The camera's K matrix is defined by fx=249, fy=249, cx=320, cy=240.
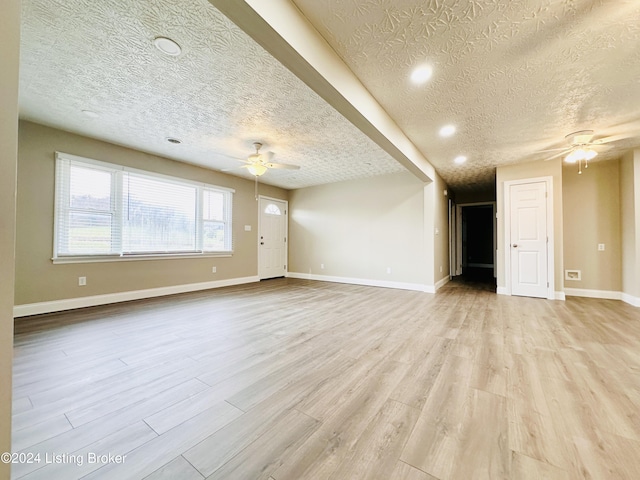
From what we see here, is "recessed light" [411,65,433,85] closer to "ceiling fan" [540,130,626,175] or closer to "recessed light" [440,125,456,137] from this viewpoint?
"recessed light" [440,125,456,137]

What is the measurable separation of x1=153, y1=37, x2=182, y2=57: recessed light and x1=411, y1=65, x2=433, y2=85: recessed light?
1972mm

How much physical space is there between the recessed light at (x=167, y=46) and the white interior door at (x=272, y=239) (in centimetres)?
447

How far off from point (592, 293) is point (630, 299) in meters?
0.50

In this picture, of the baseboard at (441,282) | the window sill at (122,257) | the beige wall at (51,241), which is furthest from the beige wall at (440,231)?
the beige wall at (51,241)

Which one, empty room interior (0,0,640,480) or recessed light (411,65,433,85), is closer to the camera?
empty room interior (0,0,640,480)

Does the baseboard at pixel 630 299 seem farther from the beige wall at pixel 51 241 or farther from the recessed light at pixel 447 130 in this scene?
the beige wall at pixel 51 241

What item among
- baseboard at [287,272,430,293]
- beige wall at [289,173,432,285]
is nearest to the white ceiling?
beige wall at [289,173,432,285]

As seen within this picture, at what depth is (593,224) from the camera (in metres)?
4.57

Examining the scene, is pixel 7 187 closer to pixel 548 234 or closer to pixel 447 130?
pixel 447 130

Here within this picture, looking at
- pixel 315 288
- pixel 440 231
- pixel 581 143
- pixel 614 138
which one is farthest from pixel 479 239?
pixel 315 288

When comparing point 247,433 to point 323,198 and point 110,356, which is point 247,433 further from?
point 323,198

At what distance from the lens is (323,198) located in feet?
21.6

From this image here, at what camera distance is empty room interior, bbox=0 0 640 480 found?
1234mm

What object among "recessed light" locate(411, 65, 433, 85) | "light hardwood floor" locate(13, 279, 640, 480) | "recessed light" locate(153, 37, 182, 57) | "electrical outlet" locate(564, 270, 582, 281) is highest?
"recessed light" locate(153, 37, 182, 57)
